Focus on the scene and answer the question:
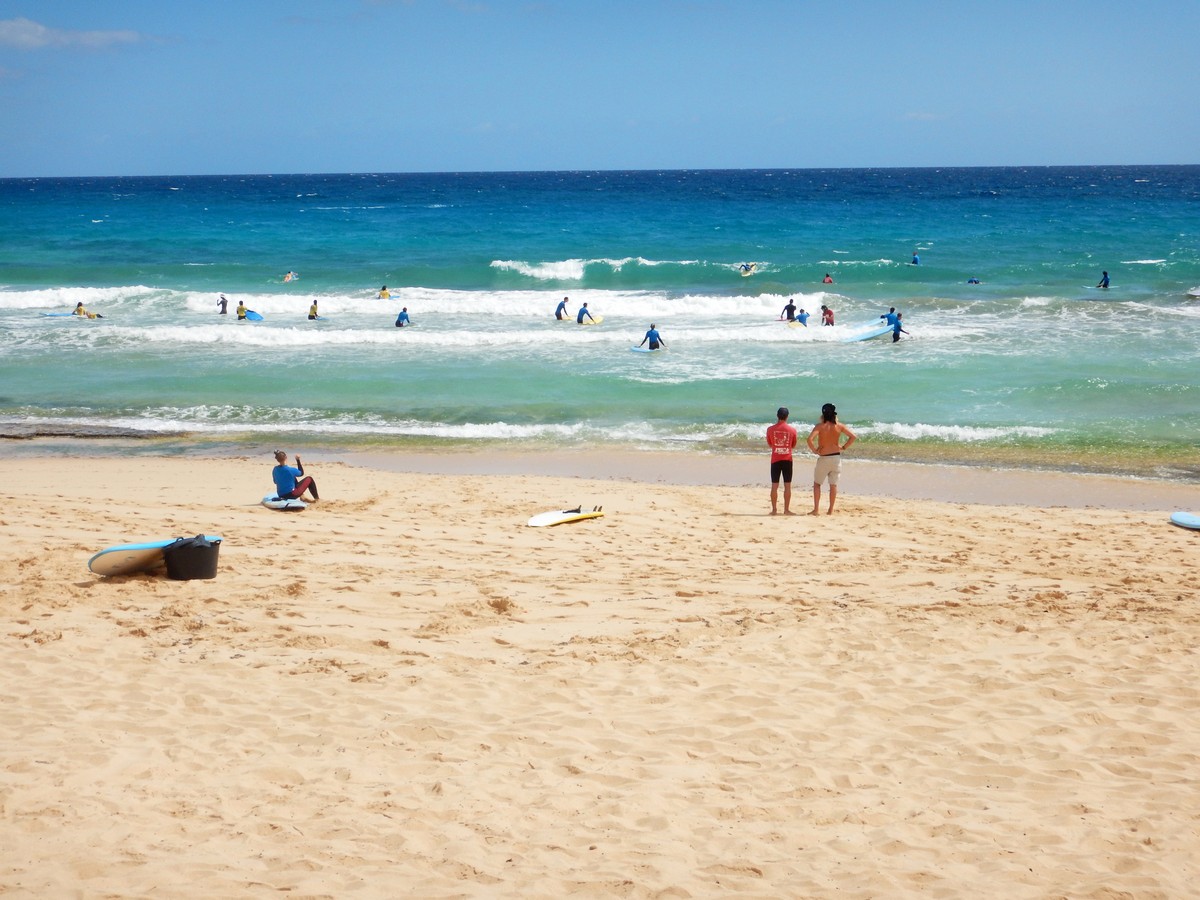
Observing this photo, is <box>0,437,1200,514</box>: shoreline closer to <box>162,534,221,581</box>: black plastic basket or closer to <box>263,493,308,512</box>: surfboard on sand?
<box>263,493,308,512</box>: surfboard on sand

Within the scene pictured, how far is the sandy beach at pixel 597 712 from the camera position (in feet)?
15.2

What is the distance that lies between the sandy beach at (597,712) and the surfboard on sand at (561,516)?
0.18 meters

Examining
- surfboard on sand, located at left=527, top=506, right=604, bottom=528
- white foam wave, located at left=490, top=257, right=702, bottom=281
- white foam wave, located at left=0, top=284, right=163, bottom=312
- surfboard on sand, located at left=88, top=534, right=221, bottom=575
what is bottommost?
surfboard on sand, located at left=527, top=506, right=604, bottom=528

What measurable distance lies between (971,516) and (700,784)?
7.41 metres

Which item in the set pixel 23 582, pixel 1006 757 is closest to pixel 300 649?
pixel 23 582

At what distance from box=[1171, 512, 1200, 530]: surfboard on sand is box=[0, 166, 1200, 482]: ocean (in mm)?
3223

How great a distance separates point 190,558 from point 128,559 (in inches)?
18.8

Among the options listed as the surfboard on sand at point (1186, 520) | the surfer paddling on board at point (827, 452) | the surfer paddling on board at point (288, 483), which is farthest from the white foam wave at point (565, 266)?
the surfboard on sand at point (1186, 520)

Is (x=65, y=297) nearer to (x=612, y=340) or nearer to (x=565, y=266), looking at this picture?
(x=565, y=266)

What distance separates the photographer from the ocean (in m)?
16.9

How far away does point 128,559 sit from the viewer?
8.27 meters

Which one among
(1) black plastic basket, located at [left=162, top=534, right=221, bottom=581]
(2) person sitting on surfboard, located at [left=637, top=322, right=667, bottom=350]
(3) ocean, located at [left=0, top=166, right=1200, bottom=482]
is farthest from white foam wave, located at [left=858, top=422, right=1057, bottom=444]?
(1) black plastic basket, located at [left=162, top=534, right=221, bottom=581]

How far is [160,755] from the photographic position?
553cm

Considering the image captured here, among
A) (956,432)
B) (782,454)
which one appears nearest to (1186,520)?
(782,454)
